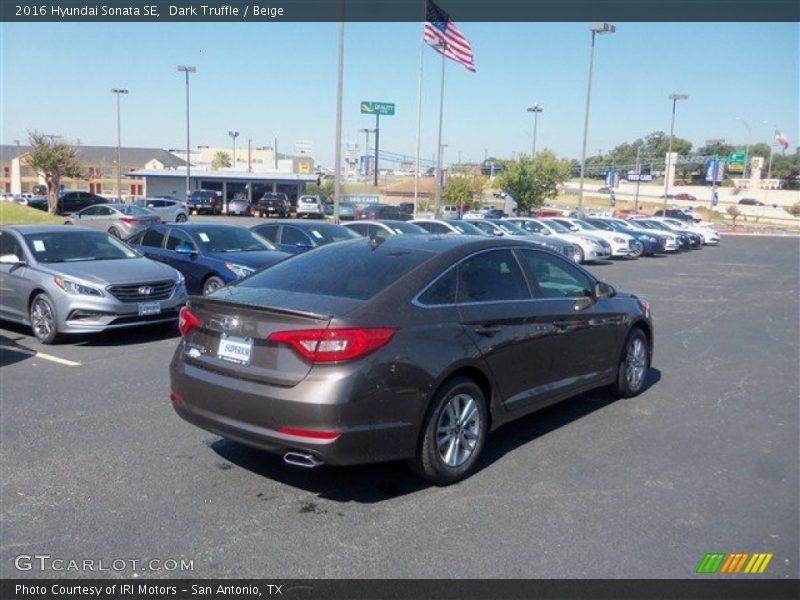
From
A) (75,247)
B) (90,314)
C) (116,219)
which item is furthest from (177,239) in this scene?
(116,219)

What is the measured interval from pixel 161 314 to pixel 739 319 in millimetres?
9729

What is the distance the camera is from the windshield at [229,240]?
39.4ft

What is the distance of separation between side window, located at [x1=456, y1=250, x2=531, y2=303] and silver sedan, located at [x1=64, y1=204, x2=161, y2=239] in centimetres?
2469

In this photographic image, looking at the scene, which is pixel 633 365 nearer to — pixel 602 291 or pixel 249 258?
pixel 602 291

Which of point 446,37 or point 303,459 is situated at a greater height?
point 446,37

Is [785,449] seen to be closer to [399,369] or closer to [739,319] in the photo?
[399,369]

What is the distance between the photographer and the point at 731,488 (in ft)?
15.8

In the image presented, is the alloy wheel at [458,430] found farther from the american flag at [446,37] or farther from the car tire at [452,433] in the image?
the american flag at [446,37]

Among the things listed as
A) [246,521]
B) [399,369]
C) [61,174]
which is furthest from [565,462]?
[61,174]

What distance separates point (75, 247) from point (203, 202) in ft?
149

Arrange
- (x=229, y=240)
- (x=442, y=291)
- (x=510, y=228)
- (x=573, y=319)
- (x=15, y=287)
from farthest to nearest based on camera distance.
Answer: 1. (x=510, y=228)
2. (x=229, y=240)
3. (x=15, y=287)
4. (x=573, y=319)
5. (x=442, y=291)

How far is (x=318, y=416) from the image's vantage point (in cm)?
407

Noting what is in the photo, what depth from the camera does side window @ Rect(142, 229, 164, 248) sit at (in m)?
12.7

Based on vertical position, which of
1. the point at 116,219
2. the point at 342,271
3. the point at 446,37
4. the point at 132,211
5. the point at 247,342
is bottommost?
the point at 116,219
